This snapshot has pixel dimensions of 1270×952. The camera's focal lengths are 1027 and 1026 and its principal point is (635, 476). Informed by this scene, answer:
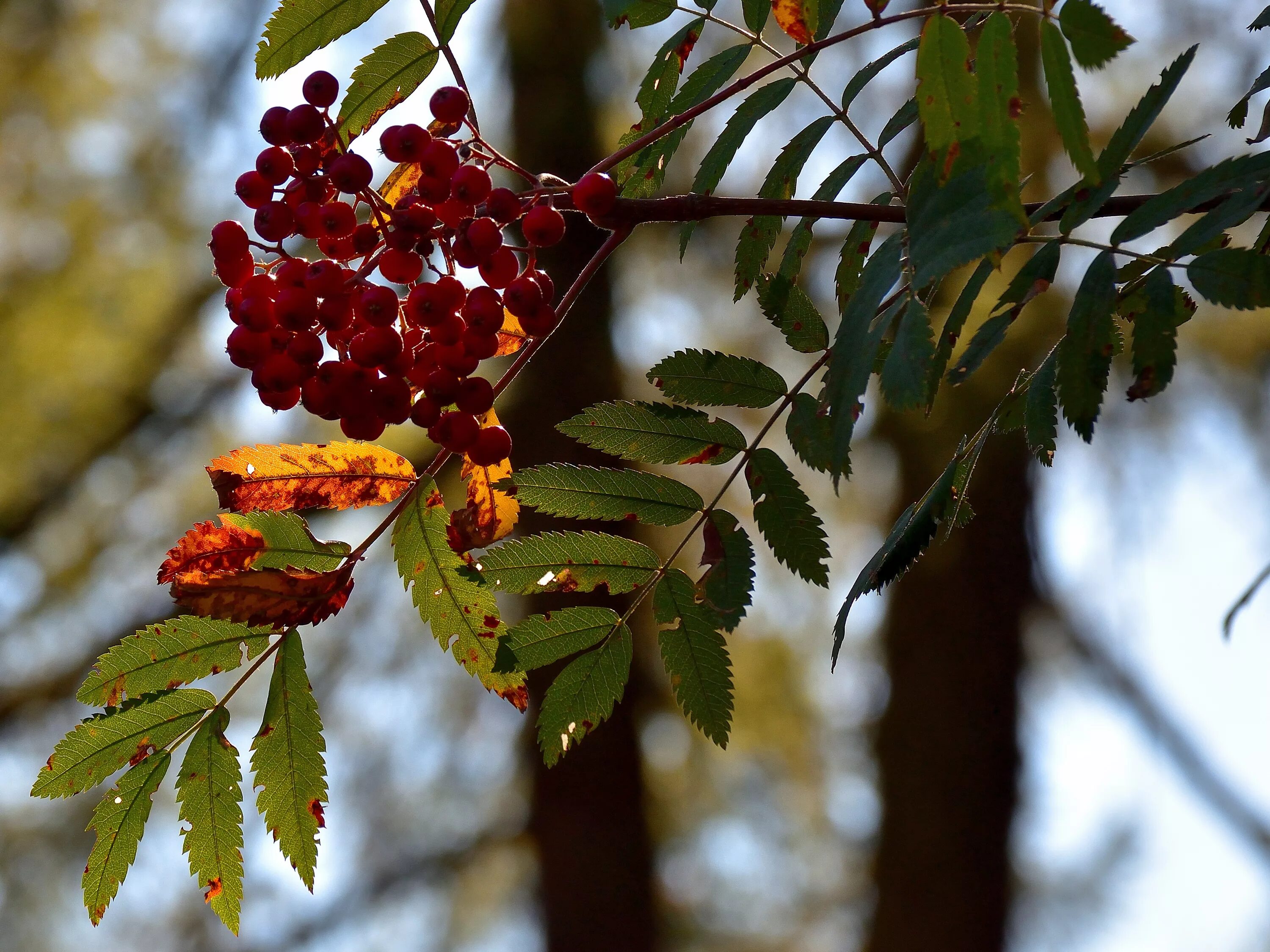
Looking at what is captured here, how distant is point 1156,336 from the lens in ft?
2.03

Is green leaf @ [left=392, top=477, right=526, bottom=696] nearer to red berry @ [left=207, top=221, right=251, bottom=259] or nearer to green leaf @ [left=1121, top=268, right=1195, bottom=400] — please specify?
red berry @ [left=207, top=221, right=251, bottom=259]

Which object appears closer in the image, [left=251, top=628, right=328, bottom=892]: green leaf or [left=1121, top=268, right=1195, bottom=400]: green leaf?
[left=1121, top=268, right=1195, bottom=400]: green leaf

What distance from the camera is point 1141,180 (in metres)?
2.75

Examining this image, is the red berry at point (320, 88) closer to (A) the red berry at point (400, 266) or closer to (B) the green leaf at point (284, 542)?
(A) the red berry at point (400, 266)

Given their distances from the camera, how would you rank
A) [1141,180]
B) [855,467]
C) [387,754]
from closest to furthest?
1. [1141,180]
2. [855,467]
3. [387,754]

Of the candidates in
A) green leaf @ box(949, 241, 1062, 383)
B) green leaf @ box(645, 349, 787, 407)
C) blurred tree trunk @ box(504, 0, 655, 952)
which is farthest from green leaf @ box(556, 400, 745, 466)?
blurred tree trunk @ box(504, 0, 655, 952)

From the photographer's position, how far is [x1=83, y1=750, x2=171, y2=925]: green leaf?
0.75 m

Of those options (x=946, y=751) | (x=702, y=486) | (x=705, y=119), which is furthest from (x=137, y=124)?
(x=946, y=751)

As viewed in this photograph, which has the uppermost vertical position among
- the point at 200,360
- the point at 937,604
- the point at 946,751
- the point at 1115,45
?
the point at 200,360

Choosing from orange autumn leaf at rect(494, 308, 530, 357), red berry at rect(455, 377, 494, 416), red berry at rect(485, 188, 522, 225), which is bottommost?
red berry at rect(455, 377, 494, 416)

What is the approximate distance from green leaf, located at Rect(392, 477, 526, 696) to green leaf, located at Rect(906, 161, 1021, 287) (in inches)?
15.0

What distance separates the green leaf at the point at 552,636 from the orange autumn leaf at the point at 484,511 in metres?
0.07

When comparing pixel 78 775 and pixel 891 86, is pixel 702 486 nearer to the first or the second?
pixel 891 86

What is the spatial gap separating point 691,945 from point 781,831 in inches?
26.9
